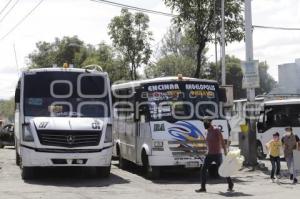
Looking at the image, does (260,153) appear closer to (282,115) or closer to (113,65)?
(282,115)

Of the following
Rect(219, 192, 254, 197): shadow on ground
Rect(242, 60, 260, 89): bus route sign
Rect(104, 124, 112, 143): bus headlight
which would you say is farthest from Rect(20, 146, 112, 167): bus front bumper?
Rect(242, 60, 260, 89): bus route sign

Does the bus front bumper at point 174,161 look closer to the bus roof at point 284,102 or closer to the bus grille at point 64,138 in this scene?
the bus grille at point 64,138

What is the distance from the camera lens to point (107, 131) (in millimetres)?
15898

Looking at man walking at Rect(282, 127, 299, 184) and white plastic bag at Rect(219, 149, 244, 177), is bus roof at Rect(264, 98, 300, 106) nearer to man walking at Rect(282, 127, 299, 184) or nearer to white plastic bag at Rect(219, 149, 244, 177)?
man walking at Rect(282, 127, 299, 184)

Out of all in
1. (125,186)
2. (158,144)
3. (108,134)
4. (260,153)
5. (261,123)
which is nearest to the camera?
(125,186)

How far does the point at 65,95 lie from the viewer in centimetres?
1639

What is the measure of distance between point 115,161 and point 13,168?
4760 mm

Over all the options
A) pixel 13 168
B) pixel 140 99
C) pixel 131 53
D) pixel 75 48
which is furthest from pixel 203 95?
pixel 75 48

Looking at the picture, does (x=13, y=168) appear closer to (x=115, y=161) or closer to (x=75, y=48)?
(x=115, y=161)

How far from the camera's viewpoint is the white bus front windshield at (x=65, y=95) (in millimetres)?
16047

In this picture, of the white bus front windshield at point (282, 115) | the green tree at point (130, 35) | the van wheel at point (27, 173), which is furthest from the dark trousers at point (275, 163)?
the green tree at point (130, 35)

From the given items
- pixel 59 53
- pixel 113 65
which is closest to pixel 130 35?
pixel 113 65

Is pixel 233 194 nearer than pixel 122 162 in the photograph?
Yes

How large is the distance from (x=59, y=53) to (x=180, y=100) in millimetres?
55276
